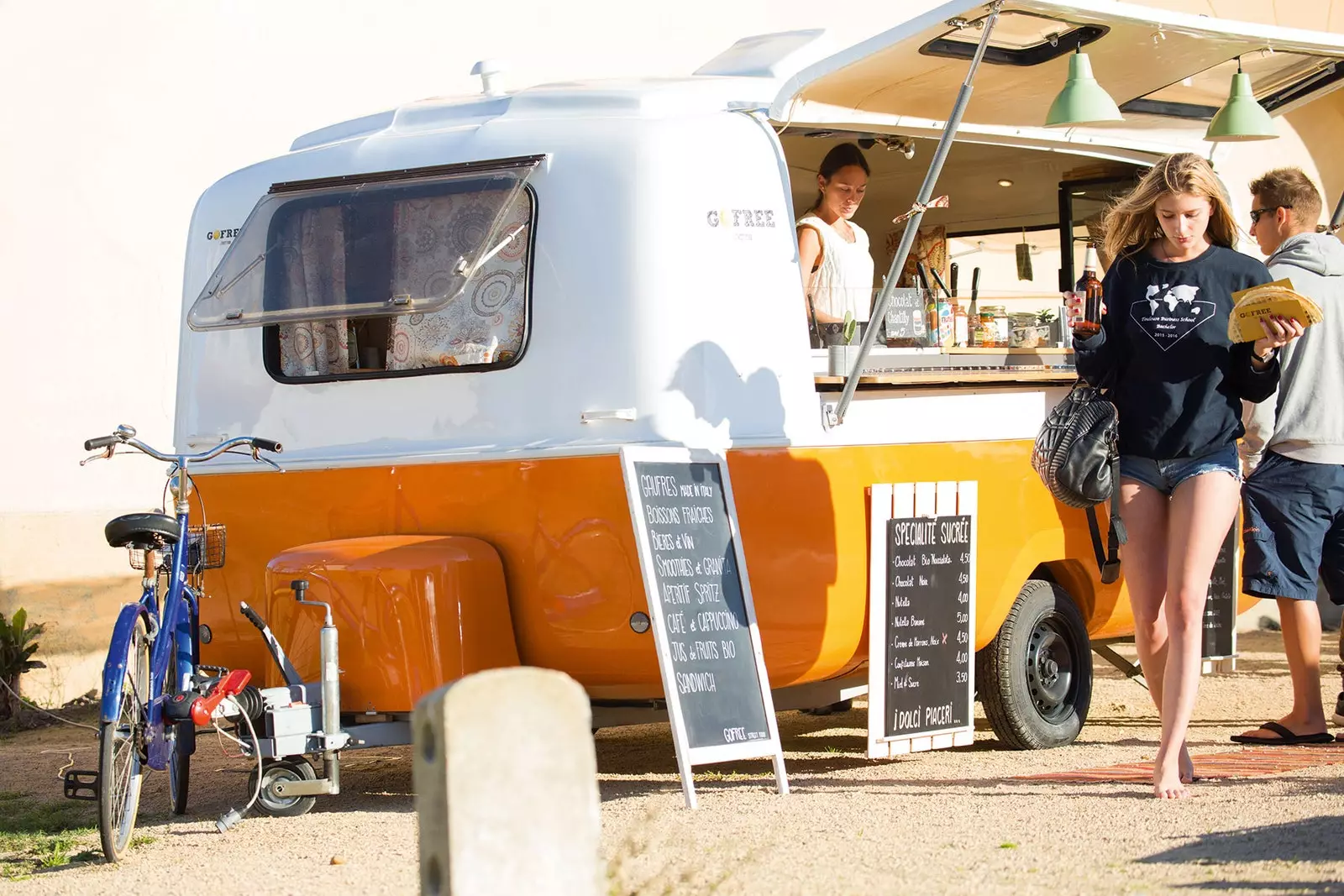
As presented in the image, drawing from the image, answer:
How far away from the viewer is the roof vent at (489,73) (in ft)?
22.0

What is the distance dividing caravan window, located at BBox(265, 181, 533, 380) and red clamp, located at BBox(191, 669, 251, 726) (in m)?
1.23

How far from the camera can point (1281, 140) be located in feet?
42.6

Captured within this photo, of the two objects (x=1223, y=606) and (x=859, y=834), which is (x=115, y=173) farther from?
(x=859, y=834)

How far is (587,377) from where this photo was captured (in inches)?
228

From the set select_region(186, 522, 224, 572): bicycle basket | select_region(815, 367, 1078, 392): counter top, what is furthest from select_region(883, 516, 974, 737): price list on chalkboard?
select_region(186, 522, 224, 572): bicycle basket

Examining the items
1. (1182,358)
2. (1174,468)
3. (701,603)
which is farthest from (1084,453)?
(701,603)

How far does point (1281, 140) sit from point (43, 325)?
8818 millimetres

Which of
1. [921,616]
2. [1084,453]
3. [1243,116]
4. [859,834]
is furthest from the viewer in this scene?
[1243,116]

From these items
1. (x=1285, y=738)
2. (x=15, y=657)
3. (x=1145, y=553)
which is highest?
(x=1145, y=553)

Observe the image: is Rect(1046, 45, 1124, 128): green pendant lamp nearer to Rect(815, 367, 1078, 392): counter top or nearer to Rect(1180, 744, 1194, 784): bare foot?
Rect(815, 367, 1078, 392): counter top

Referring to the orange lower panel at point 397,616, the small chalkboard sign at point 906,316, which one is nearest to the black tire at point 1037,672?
the small chalkboard sign at point 906,316

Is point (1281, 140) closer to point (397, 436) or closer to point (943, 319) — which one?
point (943, 319)

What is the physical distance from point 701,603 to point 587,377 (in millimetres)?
837

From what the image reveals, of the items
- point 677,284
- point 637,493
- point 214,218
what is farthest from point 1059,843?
point 214,218
